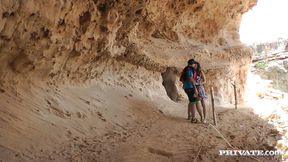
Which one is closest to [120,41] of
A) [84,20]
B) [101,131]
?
[84,20]

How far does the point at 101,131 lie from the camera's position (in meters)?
6.85

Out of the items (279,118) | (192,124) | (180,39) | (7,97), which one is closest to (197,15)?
(180,39)

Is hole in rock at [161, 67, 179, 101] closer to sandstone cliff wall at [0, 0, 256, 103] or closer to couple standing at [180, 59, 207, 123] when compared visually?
sandstone cliff wall at [0, 0, 256, 103]

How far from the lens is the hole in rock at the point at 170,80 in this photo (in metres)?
11.6

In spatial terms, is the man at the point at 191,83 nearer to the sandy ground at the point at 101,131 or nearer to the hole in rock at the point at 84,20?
the sandy ground at the point at 101,131

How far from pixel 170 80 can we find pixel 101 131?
524 cm

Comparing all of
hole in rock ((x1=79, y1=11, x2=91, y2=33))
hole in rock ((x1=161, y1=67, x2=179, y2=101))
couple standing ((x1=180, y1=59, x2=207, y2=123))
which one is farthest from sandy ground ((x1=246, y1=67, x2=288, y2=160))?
hole in rock ((x1=79, y1=11, x2=91, y2=33))

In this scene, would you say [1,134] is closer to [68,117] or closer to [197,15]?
[68,117]

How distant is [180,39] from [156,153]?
7260 mm

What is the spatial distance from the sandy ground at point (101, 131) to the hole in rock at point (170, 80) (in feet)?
9.30

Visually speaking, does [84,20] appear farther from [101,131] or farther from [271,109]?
[271,109]

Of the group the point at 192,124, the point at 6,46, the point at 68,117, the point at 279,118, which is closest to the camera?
the point at 6,46

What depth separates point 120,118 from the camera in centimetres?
778

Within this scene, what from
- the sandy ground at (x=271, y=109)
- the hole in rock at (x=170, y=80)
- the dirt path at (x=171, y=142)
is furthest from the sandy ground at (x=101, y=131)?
the hole in rock at (x=170, y=80)
